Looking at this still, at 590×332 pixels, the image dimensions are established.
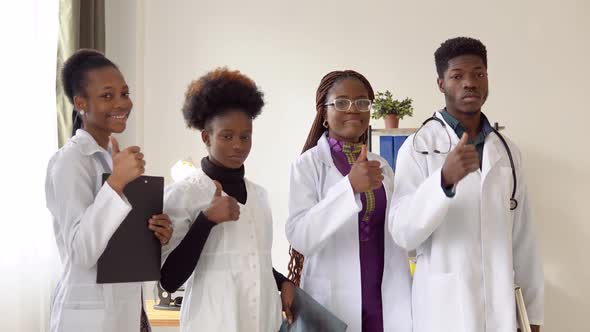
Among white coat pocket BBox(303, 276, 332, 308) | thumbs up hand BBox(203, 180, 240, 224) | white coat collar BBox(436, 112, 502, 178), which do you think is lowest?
white coat pocket BBox(303, 276, 332, 308)

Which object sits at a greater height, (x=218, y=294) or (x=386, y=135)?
(x=386, y=135)

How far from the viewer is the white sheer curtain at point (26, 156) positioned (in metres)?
3.24

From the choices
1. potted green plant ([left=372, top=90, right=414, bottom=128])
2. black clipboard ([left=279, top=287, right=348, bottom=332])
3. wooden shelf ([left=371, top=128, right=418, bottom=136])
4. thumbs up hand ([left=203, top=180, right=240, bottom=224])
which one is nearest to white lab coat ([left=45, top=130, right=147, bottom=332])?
thumbs up hand ([left=203, top=180, right=240, bottom=224])

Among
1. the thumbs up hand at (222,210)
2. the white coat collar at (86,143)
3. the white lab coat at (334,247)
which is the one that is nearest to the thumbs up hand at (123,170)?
the white coat collar at (86,143)

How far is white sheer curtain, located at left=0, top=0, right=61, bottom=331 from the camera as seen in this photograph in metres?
3.24

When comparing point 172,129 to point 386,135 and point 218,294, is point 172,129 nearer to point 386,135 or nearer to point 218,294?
point 386,135

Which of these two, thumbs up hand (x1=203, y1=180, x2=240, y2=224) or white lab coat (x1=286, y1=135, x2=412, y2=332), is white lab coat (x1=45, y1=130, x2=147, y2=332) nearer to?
thumbs up hand (x1=203, y1=180, x2=240, y2=224)

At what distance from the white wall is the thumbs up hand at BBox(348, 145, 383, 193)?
2.63 meters

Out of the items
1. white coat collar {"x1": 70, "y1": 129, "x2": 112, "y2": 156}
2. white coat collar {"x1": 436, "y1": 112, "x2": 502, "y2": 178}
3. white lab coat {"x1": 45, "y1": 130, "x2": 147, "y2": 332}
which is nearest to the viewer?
white lab coat {"x1": 45, "y1": 130, "x2": 147, "y2": 332}

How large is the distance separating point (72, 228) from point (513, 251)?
1.29m

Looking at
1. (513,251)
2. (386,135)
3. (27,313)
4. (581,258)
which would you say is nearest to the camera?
(513,251)

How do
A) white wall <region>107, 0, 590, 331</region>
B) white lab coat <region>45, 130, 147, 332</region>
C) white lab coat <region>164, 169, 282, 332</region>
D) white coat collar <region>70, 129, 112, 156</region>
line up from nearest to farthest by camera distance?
white lab coat <region>45, 130, 147, 332</region> → white coat collar <region>70, 129, 112, 156</region> → white lab coat <region>164, 169, 282, 332</region> → white wall <region>107, 0, 590, 331</region>

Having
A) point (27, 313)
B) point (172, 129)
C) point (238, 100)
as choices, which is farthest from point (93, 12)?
point (238, 100)

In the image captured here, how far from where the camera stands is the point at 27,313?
3.38m
